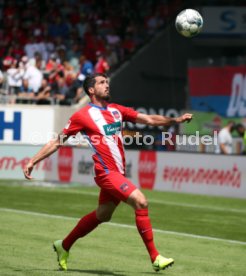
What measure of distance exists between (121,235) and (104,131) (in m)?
3.98

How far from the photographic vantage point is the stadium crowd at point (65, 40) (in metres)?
29.1

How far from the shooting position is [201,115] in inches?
1193

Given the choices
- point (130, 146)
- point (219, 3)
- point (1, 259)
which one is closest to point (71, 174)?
point (130, 146)

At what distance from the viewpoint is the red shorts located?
10422 mm

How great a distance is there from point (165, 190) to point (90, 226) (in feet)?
41.3

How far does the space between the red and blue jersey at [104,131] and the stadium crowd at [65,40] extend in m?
17.6

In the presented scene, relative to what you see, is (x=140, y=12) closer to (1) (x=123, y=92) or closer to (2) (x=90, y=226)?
(1) (x=123, y=92)

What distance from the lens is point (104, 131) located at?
10719 millimetres

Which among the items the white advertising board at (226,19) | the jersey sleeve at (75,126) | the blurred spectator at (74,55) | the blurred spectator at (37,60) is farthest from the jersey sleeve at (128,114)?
the white advertising board at (226,19)

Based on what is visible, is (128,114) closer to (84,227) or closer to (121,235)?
(84,227)

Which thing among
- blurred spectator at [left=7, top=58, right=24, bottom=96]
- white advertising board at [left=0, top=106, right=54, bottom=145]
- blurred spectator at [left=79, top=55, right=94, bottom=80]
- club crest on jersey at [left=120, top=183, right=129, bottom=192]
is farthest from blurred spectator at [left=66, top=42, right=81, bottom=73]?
club crest on jersey at [left=120, top=183, right=129, bottom=192]

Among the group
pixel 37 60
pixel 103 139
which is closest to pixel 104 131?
pixel 103 139

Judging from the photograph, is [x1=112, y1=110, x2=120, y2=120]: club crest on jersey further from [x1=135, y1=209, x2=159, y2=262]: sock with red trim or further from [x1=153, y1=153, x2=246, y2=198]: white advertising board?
[x1=153, y1=153, x2=246, y2=198]: white advertising board

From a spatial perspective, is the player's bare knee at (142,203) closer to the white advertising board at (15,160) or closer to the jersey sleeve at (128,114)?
the jersey sleeve at (128,114)
